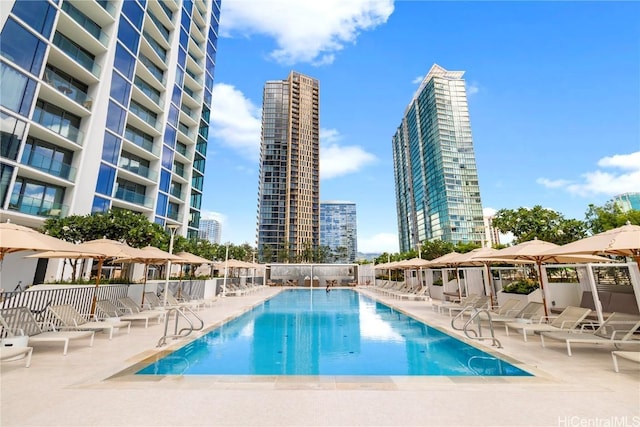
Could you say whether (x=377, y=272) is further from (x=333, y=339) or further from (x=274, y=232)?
(x=274, y=232)

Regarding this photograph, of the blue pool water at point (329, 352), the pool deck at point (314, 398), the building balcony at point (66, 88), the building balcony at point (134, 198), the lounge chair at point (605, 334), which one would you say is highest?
the building balcony at point (66, 88)

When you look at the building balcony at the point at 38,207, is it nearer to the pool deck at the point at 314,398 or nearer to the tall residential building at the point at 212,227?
the pool deck at the point at 314,398

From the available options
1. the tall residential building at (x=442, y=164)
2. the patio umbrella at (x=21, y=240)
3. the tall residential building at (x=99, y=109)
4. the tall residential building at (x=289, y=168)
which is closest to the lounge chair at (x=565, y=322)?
the patio umbrella at (x=21, y=240)

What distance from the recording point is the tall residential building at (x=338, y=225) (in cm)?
15688

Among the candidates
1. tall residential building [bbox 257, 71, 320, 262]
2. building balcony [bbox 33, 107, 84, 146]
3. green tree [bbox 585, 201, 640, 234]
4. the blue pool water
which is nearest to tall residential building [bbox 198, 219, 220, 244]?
tall residential building [bbox 257, 71, 320, 262]

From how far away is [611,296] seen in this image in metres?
8.41

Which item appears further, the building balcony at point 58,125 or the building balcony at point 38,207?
the building balcony at point 58,125

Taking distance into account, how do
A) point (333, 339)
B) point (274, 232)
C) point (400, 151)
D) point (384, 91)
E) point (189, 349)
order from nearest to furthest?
point (189, 349)
point (333, 339)
point (384, 91)
point (274, 232)
point (400, 151)

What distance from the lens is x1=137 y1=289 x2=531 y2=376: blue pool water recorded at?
204 inches

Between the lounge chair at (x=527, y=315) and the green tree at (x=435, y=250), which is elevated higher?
the green tree at (x=435, y=250)

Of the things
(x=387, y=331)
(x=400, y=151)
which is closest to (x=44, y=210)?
(x=387, y=331)

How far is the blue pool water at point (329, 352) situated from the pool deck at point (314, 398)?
758 mm

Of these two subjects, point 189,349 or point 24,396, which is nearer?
point 24,396

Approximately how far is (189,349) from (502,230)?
57.7 ft
